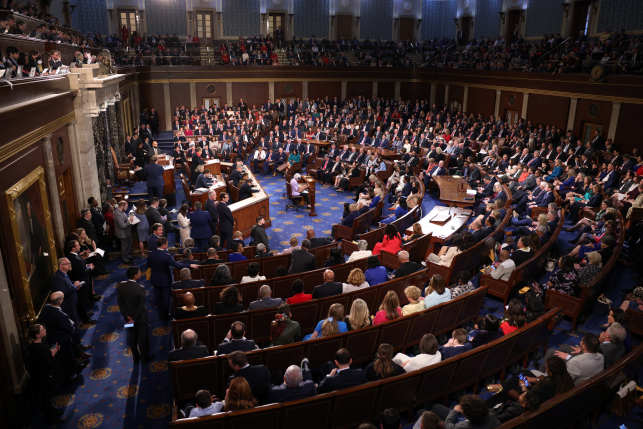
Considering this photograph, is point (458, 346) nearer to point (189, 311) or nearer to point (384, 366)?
point (384, 366)

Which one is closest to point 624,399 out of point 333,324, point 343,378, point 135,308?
point 343,378

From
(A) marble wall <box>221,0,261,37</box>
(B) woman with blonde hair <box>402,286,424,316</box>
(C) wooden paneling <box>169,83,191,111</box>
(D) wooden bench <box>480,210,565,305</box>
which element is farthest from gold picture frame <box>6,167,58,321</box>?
(A) marble wall <box>221,0,261,37</box>

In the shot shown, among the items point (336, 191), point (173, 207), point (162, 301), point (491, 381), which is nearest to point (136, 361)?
point (162, 301)

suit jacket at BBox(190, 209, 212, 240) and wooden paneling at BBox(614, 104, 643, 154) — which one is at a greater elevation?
wooden paneling at BBox(614, 104, 643, 154)

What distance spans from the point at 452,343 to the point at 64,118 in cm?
791

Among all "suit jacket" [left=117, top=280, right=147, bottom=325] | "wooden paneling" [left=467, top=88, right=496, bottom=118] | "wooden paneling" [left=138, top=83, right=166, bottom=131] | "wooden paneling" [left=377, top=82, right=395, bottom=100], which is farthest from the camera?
"wooden paneling" [left=377, top=82, right=395, bottom=100]

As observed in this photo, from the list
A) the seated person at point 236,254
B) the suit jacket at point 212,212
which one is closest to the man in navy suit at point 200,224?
the suit jacket at point 212,212

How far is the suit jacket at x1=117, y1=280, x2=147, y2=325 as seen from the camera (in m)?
6.04

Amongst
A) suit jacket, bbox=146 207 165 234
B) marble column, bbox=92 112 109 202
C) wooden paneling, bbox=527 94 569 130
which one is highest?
wooden paneling, bbox=527 94 569 130

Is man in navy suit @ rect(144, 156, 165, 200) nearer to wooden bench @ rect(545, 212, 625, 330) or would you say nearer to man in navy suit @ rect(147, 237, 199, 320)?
man in navy suit @ rect(147, 237, 199, 320)

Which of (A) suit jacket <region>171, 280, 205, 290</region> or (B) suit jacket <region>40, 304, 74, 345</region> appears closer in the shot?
(B) suit jacket <region>40, 304, 74, 345</region>

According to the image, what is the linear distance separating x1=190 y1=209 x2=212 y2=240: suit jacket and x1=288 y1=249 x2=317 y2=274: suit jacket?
8.88 feet

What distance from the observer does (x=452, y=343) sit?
17.8ft

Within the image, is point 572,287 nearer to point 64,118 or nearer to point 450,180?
point 450,180
